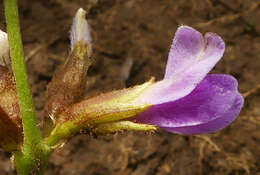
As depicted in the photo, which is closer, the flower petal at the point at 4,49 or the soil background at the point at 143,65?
the flower petal at the point at 4,49

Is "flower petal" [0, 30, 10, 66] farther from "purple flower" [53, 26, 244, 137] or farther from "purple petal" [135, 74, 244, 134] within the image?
"purple petal" [135, 74, 244, 134]

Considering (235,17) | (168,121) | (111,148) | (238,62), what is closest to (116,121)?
(168,121)

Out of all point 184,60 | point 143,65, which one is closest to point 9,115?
point 184,60

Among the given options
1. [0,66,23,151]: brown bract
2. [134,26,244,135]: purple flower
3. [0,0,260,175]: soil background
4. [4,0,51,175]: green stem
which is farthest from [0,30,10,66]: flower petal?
[0,0,260,175]: soil background

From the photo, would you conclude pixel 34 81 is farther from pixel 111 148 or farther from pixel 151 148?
pixel 151 148

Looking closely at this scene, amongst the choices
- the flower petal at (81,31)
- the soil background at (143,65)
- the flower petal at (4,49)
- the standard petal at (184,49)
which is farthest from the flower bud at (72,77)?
the soil background at (143,65)

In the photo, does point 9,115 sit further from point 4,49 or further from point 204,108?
point 204,108

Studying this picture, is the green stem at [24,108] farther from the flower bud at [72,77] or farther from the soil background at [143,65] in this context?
the soil background at [143,65]
